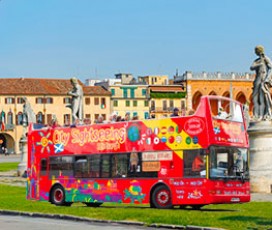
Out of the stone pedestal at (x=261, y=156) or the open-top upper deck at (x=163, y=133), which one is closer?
the open-top upper deck at (x=163, y=133)

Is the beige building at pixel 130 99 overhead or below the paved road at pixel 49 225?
overhead

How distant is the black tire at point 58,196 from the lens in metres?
27.3

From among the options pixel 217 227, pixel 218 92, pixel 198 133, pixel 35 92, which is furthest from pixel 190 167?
pixel 218 92

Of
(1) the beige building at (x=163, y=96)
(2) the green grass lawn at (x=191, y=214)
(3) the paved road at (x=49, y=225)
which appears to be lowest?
(3) the paved road at (x=49, y=225)

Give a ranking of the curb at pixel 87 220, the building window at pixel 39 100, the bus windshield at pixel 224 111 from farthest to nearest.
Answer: the building window at pixel 39 100, the bus windshield at pixel 224 111, the curb at pixel 87 220

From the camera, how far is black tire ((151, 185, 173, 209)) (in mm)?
24073

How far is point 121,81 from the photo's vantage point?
456 feet

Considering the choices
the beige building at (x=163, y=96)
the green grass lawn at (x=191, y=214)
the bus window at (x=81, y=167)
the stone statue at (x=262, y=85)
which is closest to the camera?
the green grass lawn at (x=191, y=214)

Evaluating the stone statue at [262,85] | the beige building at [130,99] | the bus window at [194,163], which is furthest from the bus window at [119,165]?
the beige building at [130,99]

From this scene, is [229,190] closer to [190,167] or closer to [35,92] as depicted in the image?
[190,167]

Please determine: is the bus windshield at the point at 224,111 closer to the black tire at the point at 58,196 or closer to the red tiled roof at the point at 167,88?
the black tire at the point at 58,196

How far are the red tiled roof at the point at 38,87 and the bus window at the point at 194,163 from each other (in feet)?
340

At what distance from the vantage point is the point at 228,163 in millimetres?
23828

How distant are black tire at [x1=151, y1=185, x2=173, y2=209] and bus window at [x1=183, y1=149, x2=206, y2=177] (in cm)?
89
